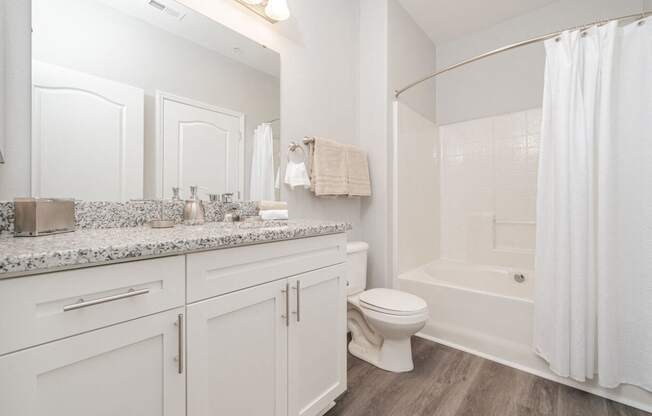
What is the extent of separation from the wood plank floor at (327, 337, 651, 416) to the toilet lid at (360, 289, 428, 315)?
39 cm

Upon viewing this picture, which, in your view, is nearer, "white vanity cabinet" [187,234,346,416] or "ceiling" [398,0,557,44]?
"white vanity cabinet" [187,234,346,416]

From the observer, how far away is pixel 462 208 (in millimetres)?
2746

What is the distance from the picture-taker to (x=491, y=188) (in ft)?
8.48

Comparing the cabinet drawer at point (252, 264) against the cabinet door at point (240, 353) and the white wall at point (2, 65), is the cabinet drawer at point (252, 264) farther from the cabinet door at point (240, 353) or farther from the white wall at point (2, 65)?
the white wall at point (2, 65)

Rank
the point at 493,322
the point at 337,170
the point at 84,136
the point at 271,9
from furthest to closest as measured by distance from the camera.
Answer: the point at 337,170 < the point at 493,322 < the point at 271,9 < the point at 84,136

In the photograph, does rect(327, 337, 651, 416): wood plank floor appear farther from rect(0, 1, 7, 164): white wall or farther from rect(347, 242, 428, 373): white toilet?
rect(0, 1, 7, 164): white wall

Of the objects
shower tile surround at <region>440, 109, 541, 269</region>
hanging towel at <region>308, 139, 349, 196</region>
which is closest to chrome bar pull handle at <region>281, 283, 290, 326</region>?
hanging towel at <region>308, 139, 349, 196</region>

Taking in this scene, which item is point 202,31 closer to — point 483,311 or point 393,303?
point 393,303

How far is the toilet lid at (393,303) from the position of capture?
1.57 m

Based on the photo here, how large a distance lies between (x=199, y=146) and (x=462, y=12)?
8.16 ft

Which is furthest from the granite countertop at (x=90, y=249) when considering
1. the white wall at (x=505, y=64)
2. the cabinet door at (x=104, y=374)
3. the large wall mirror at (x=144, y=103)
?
the white wall at (x=505, y=64)

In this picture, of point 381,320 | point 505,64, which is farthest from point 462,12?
point 381,320

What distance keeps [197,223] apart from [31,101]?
655 millimetres

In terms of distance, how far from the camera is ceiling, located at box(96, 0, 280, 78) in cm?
114
